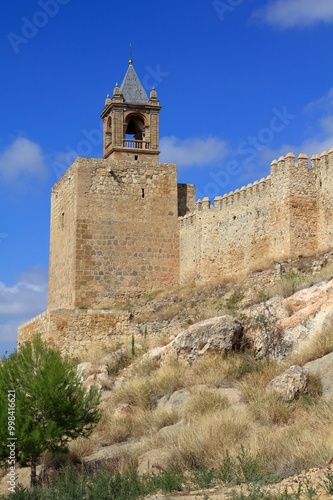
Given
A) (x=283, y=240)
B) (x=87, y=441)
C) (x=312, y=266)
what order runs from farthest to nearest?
1. (x=283, y=240)
2. (x=312, y=266)
3. (x=87, y=441)

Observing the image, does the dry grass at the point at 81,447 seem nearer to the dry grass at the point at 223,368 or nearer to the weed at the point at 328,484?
the dry grass at the point at 223,368

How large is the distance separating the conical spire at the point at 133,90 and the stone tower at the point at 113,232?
10.4 feet

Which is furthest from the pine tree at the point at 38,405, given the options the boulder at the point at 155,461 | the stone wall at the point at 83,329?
the stone wall at the point at 83,329

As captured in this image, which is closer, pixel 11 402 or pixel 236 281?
pixel 11 402

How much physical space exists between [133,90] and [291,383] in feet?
67.5

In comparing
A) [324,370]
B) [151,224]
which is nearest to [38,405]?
[324,370]

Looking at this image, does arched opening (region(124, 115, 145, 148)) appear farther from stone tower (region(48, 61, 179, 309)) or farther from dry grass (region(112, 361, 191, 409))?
dry grass (region(112, 361, 191, 409))

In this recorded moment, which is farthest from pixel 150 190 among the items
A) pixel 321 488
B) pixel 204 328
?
pixel 321 488

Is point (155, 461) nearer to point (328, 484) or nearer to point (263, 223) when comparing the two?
point (328, 484)

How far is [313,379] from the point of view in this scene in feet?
37.7

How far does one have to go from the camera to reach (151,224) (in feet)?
86.8

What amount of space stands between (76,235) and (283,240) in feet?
23.5

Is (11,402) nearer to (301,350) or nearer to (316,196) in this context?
(301,350)

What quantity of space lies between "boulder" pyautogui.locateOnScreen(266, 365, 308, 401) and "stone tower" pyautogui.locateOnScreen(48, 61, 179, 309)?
1395 centimetres
